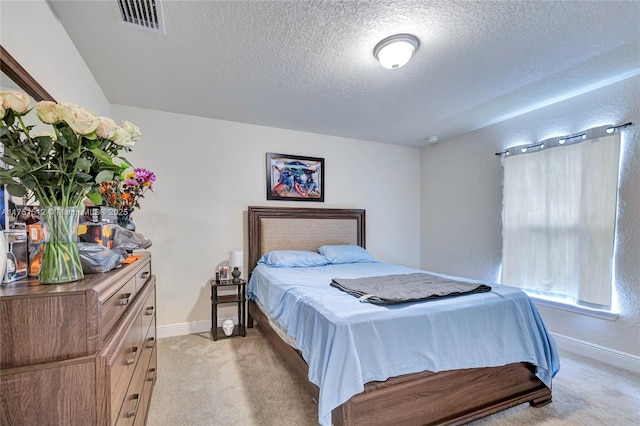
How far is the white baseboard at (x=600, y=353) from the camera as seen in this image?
2.41m

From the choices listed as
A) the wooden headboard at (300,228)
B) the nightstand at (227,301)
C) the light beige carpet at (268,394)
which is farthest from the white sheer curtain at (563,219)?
the nightstand at (227,301)

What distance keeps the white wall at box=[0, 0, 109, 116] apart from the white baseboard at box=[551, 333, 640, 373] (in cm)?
453

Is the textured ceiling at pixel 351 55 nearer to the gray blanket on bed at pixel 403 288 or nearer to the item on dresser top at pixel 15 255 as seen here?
the item on dresser top at pixel 15 255

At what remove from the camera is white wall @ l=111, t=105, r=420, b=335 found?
125 inches

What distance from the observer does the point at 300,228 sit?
3756mm

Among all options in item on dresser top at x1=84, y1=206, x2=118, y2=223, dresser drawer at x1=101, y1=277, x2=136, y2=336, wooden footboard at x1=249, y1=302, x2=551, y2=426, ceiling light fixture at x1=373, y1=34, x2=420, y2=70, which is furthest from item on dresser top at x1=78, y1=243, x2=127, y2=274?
ceiling light fixture at x1=373, y1=34, x2=420, y2=70

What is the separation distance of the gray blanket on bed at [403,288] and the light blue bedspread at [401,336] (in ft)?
0.16

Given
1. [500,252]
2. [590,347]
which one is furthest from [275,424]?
[500,252]

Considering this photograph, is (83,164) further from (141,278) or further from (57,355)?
(141,278)

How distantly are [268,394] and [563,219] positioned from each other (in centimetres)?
318

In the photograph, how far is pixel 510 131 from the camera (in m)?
3.41

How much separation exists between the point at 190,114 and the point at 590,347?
4697 millimetres

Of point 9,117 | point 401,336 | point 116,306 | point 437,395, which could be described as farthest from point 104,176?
point 437,395

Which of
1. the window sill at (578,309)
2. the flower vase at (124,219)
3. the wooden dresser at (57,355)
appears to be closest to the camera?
the wooden dresser at (57,355)
